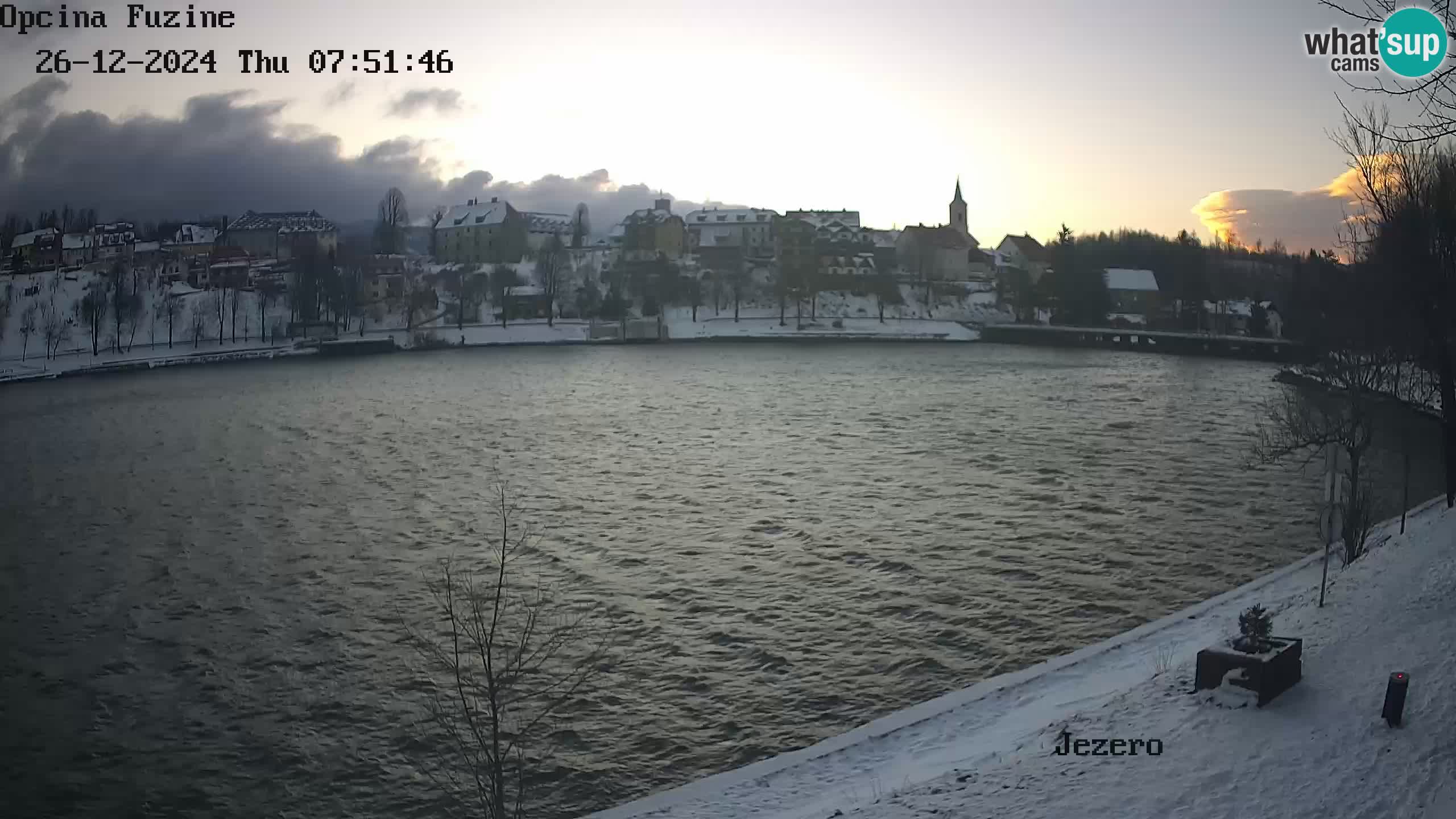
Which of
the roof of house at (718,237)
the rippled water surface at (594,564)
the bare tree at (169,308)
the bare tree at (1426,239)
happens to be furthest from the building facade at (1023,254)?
the bare tree at (1426,239)

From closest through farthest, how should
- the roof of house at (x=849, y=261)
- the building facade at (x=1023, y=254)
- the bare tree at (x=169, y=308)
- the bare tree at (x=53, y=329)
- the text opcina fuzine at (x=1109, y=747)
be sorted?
1. the text opcina fuzine at (x=1109, y=747)
2. the bare tree at (x=53, y=329)
3. the bare tree at (x=169, y=308)
4. the roof of house at (x=849, y=261)
5. the building facade at (x=1023, y=254)

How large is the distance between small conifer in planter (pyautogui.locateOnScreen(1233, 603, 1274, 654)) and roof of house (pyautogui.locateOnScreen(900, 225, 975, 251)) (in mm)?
139781

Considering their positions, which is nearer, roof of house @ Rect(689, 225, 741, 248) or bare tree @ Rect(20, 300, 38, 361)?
bare tree @ Rect(20, 300, 38, 361)

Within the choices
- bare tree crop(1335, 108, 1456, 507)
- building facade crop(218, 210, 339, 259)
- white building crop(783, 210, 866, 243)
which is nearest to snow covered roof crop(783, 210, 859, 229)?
white building crop(783, 210, 866, 243)

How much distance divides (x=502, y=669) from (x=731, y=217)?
138 metres

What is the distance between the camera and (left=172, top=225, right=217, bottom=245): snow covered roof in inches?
4941

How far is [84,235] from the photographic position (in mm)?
112750

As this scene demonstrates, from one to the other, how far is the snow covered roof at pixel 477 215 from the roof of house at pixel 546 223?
4.65 meters

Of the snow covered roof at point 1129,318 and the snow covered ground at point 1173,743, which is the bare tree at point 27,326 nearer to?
the snow covered ground at point 1173,743

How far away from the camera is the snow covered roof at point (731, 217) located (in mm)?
148875

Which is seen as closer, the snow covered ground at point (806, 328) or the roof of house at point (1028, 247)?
the snow covered ground at point (806, 328)

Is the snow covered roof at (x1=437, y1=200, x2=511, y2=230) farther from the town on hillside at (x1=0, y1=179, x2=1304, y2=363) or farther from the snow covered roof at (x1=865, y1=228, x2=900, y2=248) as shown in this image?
the snow covered roof at (x1=865, y1=228, x2=900, y2=248)

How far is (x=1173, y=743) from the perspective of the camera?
9.97m

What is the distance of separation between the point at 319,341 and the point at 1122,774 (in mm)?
98811
